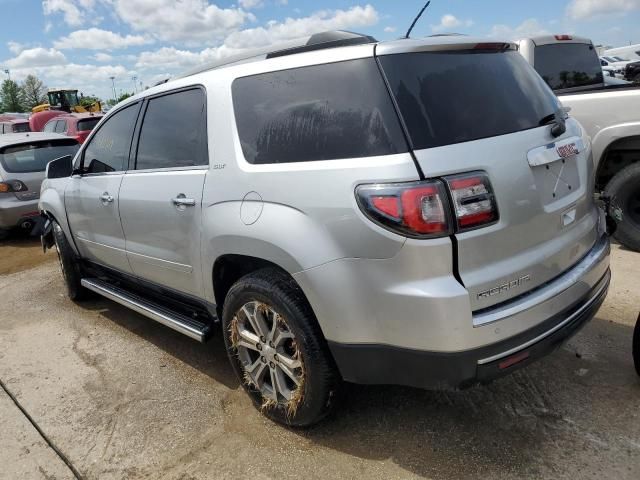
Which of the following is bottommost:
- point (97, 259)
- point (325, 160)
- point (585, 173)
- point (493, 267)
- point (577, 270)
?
point (97, 259)

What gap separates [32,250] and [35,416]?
5.14 meters

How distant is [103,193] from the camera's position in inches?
153

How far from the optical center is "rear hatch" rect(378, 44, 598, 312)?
2.12 metres

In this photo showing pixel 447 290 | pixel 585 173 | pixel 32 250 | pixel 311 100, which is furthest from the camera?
pixel 32 250

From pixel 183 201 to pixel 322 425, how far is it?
4.81 feet

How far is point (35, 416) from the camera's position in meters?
3.19

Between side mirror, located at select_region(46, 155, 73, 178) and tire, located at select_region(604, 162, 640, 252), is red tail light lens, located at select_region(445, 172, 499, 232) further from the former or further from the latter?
side mirror, located at select_region(46, 155, 73, 178)

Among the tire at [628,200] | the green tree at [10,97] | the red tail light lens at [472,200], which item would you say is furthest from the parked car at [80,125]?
the green tree at [10,97]

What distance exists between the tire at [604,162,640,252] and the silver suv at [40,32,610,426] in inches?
103

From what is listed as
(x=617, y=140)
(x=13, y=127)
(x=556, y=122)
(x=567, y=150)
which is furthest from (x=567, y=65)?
(x=13, y=127)

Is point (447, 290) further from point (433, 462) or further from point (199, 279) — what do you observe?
point (199, 279)

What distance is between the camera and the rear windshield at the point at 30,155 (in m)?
7.85

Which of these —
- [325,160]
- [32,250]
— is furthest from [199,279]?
[32,250]

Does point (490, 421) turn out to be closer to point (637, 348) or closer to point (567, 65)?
Result: point (637, 348)
